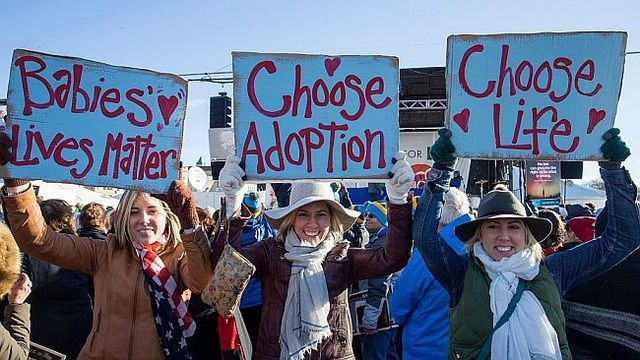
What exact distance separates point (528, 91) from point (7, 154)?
2.53 meters

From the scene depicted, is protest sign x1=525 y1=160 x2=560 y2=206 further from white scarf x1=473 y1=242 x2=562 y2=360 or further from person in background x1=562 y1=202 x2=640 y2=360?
white scarf x1=473 y1=242 x2=562 y2=360

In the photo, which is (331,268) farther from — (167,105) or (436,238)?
(167,105)

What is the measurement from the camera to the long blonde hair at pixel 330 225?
308 cm

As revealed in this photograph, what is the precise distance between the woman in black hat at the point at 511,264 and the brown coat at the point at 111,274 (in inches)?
43.9

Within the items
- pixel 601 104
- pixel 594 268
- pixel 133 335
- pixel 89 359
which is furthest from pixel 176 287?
pixel 601 104

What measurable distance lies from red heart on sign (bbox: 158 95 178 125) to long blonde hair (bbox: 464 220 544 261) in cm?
161

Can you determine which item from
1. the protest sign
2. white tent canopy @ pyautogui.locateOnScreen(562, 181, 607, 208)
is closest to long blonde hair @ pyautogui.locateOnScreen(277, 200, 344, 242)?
the protest sign

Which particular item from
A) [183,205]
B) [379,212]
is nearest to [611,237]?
[183,205]

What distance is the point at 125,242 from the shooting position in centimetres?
310

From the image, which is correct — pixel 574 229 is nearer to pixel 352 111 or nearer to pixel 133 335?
pixel 352 111

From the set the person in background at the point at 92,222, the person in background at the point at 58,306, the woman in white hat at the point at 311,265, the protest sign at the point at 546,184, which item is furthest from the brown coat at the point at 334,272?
the protest sign at the point at 546,184

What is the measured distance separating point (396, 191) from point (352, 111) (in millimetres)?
505

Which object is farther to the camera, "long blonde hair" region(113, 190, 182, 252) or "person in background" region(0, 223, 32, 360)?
"long blonde hair" region(113, 190, 182, 252)

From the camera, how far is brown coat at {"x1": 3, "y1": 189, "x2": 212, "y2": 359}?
283 centimetres
